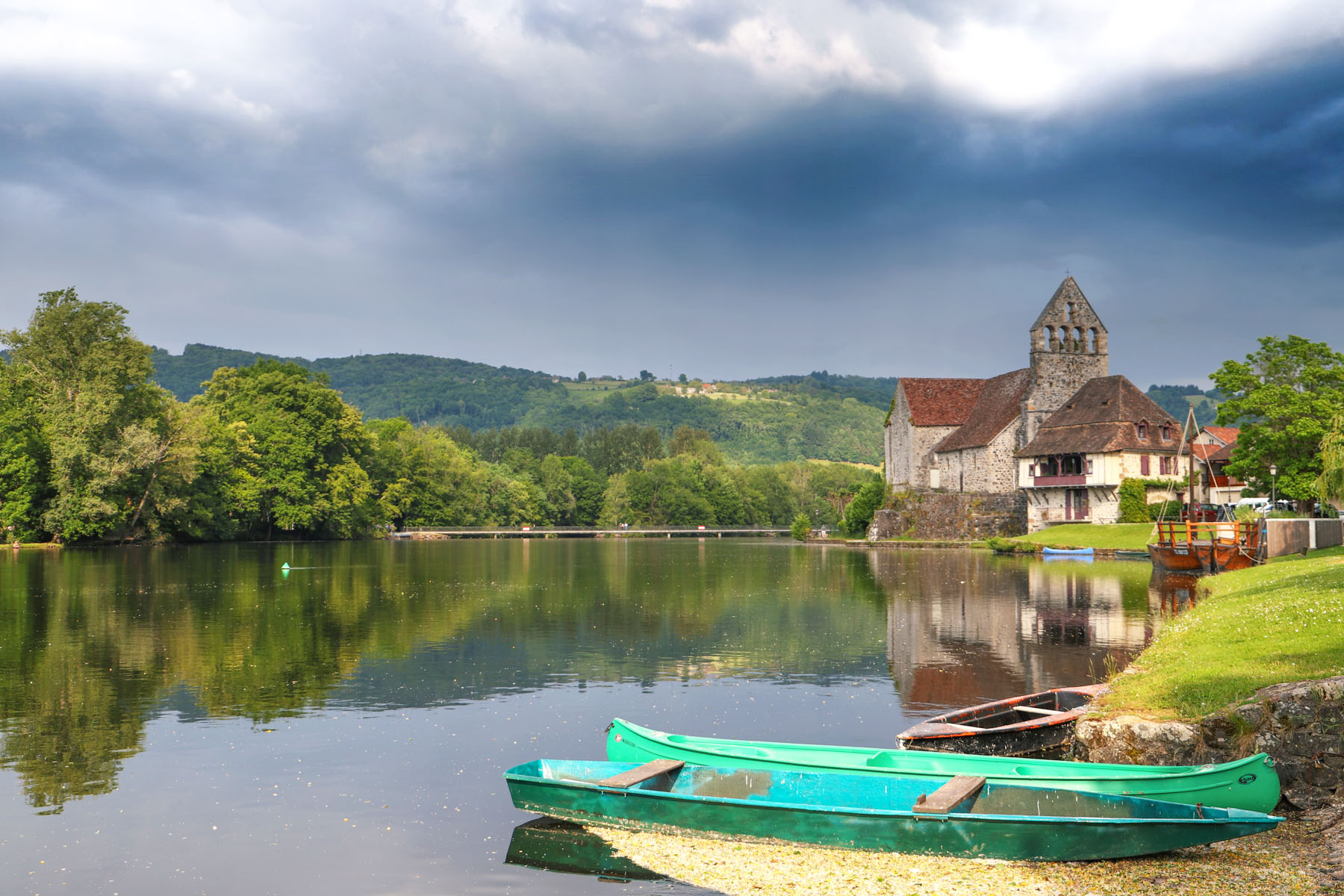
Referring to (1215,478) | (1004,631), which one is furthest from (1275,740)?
(1215,478)

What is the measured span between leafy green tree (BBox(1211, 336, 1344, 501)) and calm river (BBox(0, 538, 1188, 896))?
9.40 meters

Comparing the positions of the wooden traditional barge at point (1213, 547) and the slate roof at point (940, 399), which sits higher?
the slate roof at point (940, 399)

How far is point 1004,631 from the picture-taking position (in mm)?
26906

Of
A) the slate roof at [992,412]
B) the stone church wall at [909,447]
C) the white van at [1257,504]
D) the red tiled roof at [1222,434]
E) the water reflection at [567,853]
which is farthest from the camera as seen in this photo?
the stone church wall at [909,447]

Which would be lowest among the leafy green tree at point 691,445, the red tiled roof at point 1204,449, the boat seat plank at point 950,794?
the boat seat plank at point 950,794

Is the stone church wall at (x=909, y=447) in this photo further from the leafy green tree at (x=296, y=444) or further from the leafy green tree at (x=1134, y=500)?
the leafy green tree at (x=296, y=444)

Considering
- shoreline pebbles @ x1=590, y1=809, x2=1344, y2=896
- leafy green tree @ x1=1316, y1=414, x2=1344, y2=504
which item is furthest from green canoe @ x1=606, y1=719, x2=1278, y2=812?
leafy green tree @ x1=1316, y1=414, x2=1344, y2=504

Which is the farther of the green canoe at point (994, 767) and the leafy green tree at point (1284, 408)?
the leafy green tree at point (1284, 408)

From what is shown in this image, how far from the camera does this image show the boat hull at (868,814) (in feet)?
31.7

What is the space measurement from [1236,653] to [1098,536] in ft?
173

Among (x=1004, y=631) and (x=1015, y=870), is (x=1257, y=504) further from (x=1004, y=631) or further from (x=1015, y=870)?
(x=1015, y=870)

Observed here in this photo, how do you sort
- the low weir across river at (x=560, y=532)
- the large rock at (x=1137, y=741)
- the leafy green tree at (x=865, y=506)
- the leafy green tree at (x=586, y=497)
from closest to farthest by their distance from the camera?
the large rock at (x=1137, y=741), the leafy green tree at (x=865, y=506), the low weir across river at (x=560, y=532), the leafy green tree at (x=586, y=497)

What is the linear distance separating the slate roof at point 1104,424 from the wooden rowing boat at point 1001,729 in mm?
60387

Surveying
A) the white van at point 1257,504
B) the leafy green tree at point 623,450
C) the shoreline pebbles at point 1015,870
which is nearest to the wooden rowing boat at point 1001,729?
the shoreline pebbles at point 1015,870
